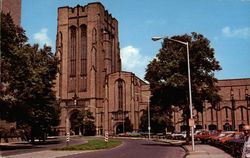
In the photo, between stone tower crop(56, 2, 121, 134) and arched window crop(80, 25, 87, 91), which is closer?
stone tower crop(56, 2, 121, 134)

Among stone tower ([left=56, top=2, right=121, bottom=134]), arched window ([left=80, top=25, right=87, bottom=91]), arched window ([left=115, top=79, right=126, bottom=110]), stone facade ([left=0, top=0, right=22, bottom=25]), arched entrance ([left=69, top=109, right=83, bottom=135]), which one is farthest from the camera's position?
arched window ([left=80, top=25, right=87, bottom=91])

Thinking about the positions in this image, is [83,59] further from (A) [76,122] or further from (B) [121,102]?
(A) [76,122]

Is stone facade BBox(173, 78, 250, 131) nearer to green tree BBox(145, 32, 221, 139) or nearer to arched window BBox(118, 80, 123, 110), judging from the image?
arched window BBox(118, 80, 123, 110)

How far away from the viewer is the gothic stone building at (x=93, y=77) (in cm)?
11544

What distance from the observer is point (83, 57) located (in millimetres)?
119938

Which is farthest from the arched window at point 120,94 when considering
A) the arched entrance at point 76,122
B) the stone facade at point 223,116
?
the stone facade at point 223,116

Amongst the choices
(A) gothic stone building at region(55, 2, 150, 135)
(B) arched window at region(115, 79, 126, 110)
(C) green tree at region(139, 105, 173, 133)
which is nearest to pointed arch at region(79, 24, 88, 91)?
(A) gothic stone building at region(55, 2, 150, 135)

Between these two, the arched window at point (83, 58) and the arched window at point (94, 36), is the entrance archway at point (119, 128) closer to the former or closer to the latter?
the arched window at point (83, 58)

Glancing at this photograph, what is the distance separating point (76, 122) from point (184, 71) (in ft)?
237

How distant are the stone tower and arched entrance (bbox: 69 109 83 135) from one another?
1.25 metres

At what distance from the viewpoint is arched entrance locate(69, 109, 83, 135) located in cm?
10944

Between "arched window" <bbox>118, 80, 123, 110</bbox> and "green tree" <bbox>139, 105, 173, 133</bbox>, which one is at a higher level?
"arched window" <bbox>118, 80, 123, 110</bbox>

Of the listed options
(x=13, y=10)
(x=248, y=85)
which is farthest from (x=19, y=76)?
(x=248, y=85)

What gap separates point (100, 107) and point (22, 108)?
77452 millimetres
